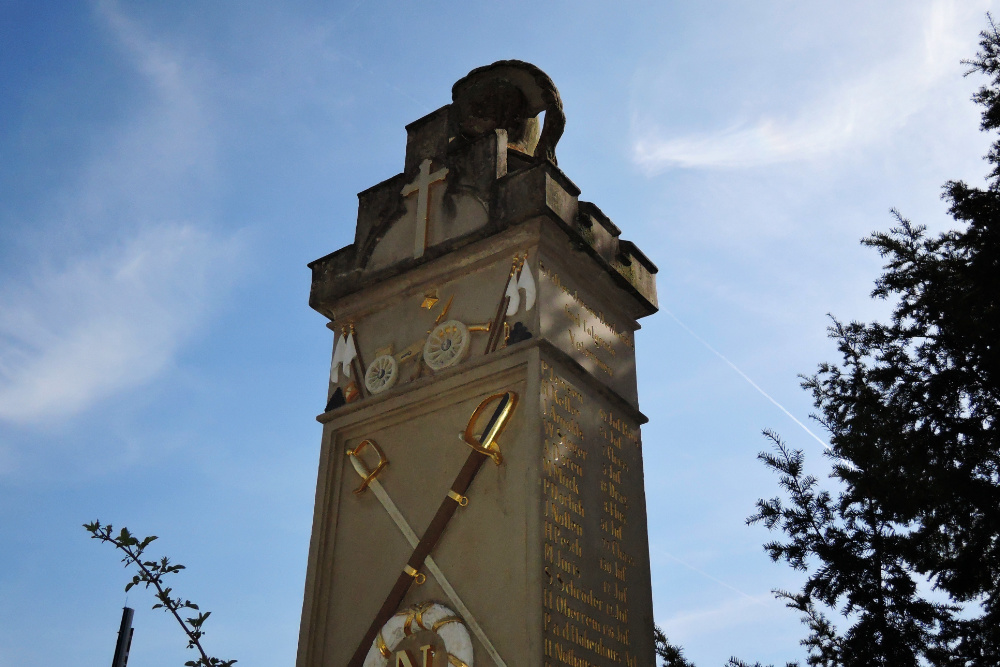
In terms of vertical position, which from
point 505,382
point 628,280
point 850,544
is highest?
point 628,280

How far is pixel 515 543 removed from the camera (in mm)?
6902

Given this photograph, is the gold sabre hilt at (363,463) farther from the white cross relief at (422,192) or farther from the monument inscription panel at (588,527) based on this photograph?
the white cross relief at (422,192)

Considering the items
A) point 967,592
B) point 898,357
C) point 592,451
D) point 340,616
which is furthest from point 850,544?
point 340,616

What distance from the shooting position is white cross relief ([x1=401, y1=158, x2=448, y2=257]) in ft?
28.7

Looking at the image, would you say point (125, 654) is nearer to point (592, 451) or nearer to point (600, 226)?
point (592, 451)

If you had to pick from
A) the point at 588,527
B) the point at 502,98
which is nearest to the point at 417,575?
the point at 588,527

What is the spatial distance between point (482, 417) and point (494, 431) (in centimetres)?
24

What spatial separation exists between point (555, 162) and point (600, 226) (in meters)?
0.80

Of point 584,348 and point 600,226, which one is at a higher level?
point 600,226

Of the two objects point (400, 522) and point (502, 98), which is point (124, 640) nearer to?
point (400, 522)

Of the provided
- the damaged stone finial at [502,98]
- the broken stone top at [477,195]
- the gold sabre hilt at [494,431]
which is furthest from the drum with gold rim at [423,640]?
the damaged stone finial at [502,98]

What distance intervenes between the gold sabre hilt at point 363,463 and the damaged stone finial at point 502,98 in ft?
10.2

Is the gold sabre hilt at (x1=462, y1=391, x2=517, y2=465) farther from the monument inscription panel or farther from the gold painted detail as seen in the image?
the gold painted detail

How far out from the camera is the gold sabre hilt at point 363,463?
8.04 meters
